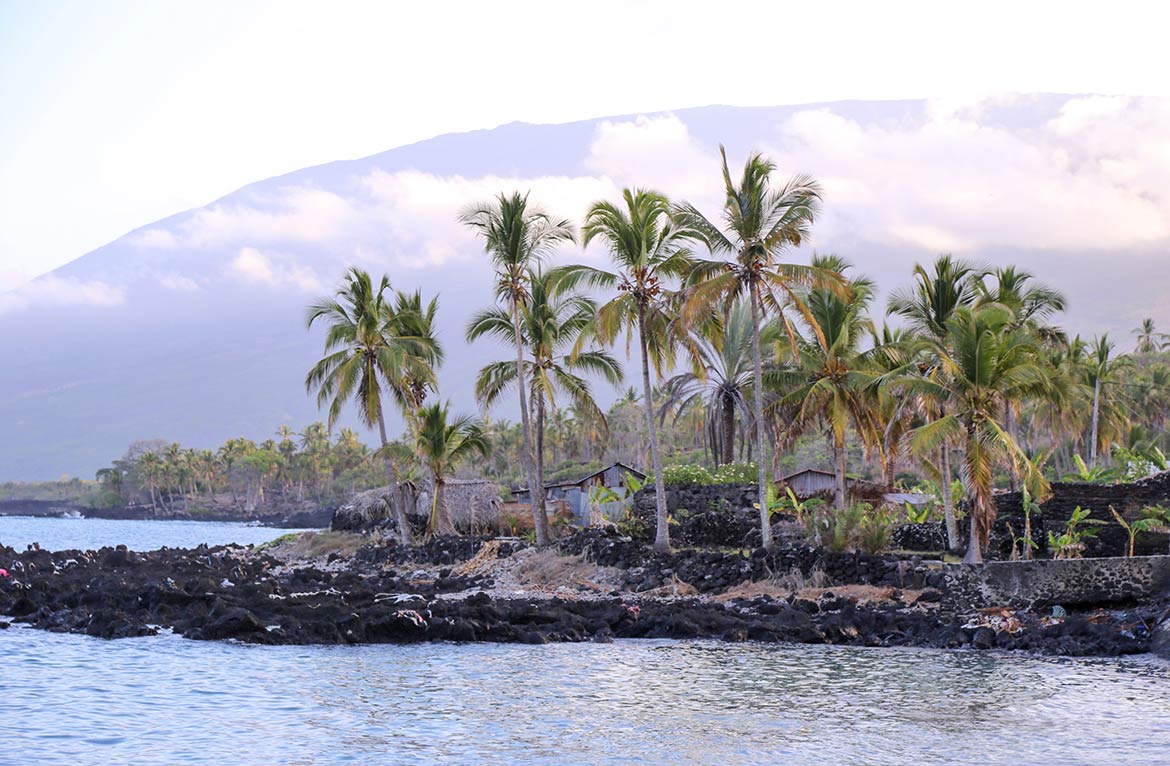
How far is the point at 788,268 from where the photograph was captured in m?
28.9

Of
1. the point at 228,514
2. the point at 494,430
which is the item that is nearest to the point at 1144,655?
the point at 494,430

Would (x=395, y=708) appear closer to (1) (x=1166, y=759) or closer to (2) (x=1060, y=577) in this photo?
(1) (x=1166, y=759)

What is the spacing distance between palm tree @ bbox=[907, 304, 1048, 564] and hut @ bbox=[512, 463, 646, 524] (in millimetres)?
17051

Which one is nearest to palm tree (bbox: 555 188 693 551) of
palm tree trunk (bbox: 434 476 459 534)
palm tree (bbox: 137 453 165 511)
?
palm tree trunk (bbox: 434 476 459 534)

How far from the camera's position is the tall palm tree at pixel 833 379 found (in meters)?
31.4

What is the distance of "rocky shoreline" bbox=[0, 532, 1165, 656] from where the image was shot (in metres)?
21.1

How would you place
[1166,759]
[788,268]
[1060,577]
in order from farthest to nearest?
[788,268] < [1060,577] < [1166,759]

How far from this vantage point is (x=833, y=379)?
31875 millimetres

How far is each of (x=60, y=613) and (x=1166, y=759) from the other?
21737mm

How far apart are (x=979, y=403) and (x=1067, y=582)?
507cm

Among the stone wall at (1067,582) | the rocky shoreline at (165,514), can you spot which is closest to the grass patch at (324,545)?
the stone wall at (1067,582)

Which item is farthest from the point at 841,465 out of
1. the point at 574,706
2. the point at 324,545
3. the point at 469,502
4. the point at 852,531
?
the point at 324,545

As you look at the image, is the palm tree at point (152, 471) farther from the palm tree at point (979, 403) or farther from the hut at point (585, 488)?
the palm tree at point (979, 403)

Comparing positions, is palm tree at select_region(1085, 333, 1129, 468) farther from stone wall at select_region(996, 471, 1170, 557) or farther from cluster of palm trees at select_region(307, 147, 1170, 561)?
stone wall at select_region(996, 471, 1170, 557)
